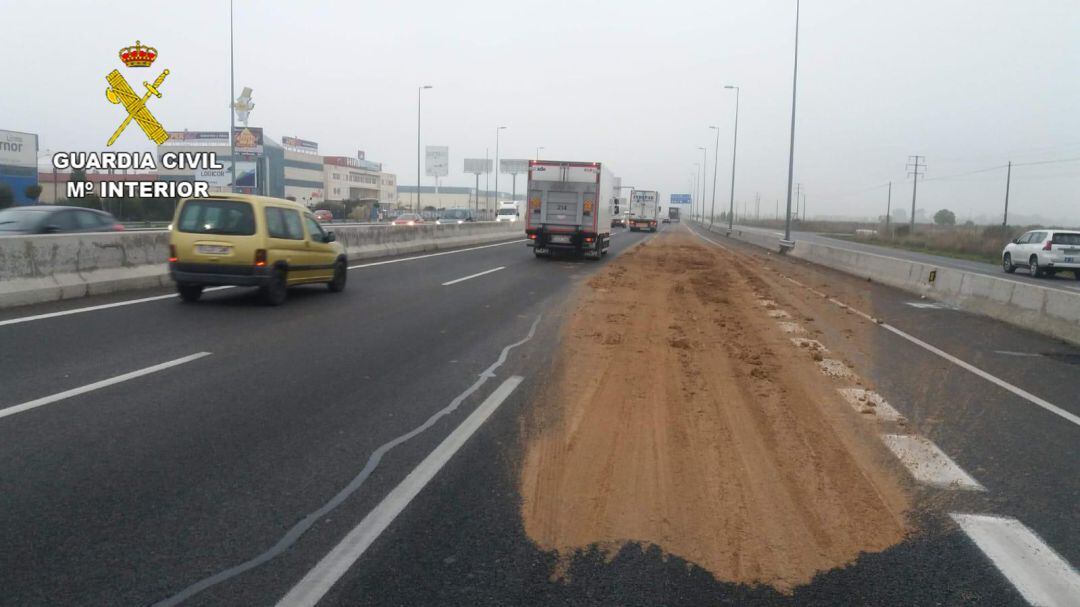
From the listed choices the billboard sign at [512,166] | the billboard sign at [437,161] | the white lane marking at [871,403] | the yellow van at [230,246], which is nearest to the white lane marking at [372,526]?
the white lane marking at [871,403]

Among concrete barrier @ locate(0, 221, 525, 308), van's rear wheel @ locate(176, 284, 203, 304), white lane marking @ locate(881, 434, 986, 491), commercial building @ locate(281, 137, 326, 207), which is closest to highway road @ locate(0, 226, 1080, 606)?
white lane marking @ locate(881, 434, 986, 491)

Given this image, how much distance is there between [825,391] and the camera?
27.6 ft

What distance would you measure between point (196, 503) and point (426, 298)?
35.5ft

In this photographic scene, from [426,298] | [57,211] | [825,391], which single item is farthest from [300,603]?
[57,211]

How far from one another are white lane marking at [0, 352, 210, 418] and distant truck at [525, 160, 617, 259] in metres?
19.8

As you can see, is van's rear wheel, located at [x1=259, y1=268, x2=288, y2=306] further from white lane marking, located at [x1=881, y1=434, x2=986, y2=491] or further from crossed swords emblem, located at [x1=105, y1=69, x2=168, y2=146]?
crossed swords emblem, located at [x1=105, y1=69, x2=168, y2=146]

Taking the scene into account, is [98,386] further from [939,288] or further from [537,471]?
[939,288]

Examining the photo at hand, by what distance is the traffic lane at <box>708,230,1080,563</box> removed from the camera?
205 inches

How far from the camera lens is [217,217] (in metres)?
13.1

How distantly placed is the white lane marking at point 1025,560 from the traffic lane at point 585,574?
8cm

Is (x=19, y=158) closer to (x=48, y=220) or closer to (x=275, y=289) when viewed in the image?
(x=48, y=220)

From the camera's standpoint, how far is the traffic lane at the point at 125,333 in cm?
793

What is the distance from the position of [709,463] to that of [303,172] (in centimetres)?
9636

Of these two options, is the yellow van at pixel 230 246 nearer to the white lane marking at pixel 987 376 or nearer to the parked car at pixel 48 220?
the parked car at pixel 48 220
